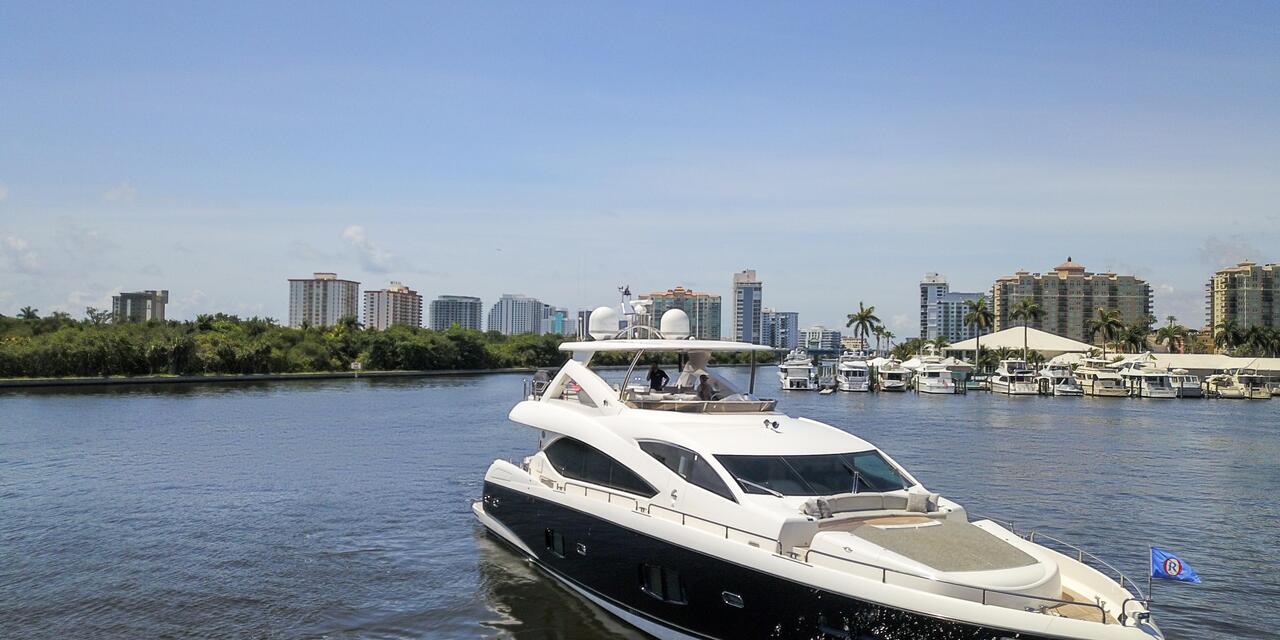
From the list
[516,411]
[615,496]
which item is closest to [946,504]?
[615,496]

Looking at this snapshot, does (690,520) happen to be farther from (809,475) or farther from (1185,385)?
(1185,385)

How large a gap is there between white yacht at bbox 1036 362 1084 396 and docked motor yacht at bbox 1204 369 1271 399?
11.5m

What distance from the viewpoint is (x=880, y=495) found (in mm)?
11242

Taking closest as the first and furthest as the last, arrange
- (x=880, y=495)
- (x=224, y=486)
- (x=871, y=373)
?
(x=880, y=495) < (x=224, y=486) < (x=871, y=373)

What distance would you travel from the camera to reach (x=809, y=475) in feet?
38.2

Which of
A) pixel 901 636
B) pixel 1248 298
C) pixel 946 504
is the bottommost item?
pixel 901 636

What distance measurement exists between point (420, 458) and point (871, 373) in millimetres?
69639

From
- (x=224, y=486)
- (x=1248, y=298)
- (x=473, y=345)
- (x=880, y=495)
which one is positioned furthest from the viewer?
(x=1248, y=298)

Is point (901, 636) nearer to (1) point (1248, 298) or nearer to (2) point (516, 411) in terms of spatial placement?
(2) point (516, 411)

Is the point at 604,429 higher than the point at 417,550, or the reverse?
the point at 604,429

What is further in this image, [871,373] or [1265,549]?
[871,373]

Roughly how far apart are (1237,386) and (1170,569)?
87.7 m

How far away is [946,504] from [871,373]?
83098 millimetres

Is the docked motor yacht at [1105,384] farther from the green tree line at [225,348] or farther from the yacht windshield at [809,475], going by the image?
the yacht windshield at [809,475]
